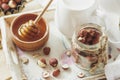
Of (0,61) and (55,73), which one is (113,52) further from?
(0,61)

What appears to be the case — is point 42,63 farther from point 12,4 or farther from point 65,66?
point 12,4

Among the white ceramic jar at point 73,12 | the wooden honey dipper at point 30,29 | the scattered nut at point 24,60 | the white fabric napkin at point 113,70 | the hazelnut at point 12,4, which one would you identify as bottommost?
the white fabric napkin at point 113,70

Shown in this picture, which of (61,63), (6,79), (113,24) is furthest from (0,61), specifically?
(113,24)

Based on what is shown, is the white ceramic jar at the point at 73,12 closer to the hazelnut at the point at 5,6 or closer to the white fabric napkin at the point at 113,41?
the white fabric napkin at the point at 113,41

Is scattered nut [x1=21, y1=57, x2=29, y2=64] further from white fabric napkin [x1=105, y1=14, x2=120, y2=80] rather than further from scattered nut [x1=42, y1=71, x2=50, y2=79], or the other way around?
white fabric napkin [x1=105, y1=14, x2=120, y2=80]

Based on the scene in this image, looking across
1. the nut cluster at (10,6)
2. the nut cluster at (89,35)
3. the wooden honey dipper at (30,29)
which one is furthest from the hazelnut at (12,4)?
the nut cluster at (89,35)

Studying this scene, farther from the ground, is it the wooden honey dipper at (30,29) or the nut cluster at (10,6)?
the nut cluster at (10,6)

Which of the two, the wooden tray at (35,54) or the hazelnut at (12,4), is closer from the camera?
the wooden tray at (35,54)

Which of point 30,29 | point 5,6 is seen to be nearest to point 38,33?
point 30,29
